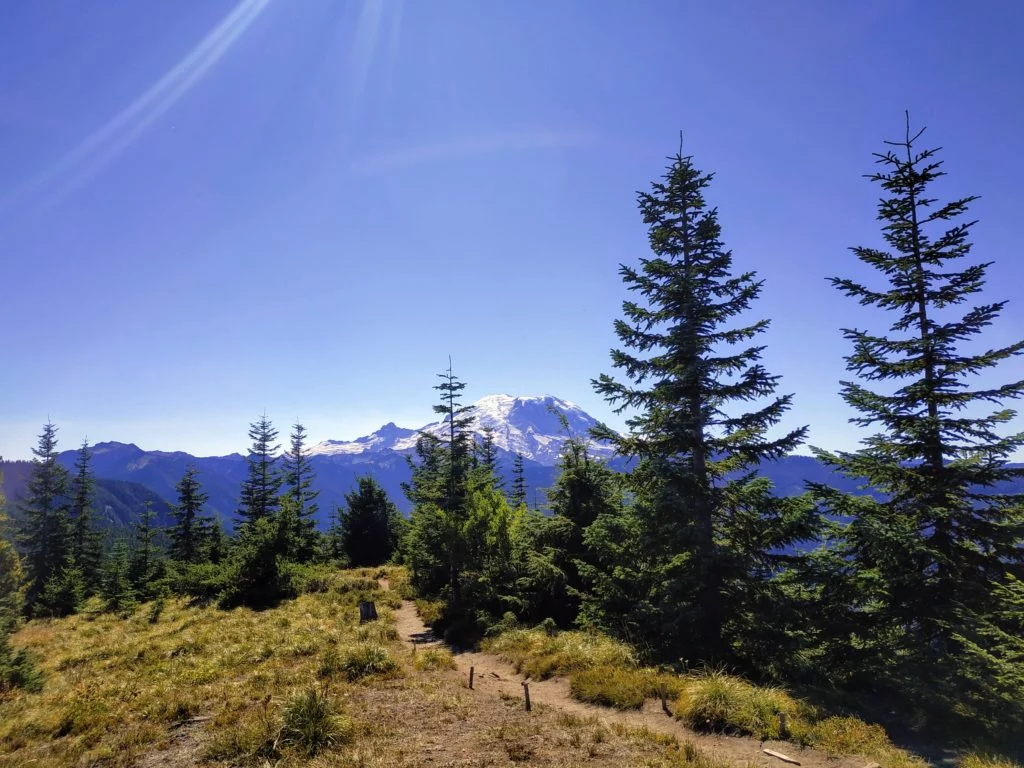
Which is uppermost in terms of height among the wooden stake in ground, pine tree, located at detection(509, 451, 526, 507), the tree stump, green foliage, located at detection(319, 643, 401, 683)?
pine tree, located at detection(509, 451, 526, 507)

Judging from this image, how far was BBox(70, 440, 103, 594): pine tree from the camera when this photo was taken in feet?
145

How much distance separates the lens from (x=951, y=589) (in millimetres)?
11156

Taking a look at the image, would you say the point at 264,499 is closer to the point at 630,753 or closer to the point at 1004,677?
the point at 630,753

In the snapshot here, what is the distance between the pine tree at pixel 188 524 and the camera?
4522 centimetres

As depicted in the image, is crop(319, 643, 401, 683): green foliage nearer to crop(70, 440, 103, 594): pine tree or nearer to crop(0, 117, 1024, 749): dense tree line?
crop(0, 117, 1024, 749): dense tree line

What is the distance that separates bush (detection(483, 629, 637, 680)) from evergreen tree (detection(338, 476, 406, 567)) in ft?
102

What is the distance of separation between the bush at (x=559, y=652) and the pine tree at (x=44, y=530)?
4800 cm

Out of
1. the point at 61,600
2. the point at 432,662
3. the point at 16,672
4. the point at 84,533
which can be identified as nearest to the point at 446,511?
the point at 432,662

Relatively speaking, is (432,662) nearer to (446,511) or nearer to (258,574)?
(446,511)

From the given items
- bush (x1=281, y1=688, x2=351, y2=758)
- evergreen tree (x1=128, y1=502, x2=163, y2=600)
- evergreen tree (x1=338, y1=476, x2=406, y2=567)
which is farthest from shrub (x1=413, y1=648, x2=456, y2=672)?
evergreen tree (x1=338, y1=476, x2=406, y2=567)

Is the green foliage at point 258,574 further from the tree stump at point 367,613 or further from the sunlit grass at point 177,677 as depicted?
→ the tree stump at point 367,613

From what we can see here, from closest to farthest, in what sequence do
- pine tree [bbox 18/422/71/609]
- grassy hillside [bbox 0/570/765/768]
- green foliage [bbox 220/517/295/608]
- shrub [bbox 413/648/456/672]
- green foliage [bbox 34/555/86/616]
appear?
grassy hillside [bbox 0/570/765/768]
shrub [bbox 413/648/456/672]
green foliage [bbox 220/517/295/608]
green foliage [bbox 34/555/86/616]
pine tree [bbox 18/422/71/609]

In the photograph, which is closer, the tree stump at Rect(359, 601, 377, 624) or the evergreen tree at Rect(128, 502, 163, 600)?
the tree stump at Rect(359, 601, 377, 624)

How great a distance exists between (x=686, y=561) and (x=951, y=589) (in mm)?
5922
